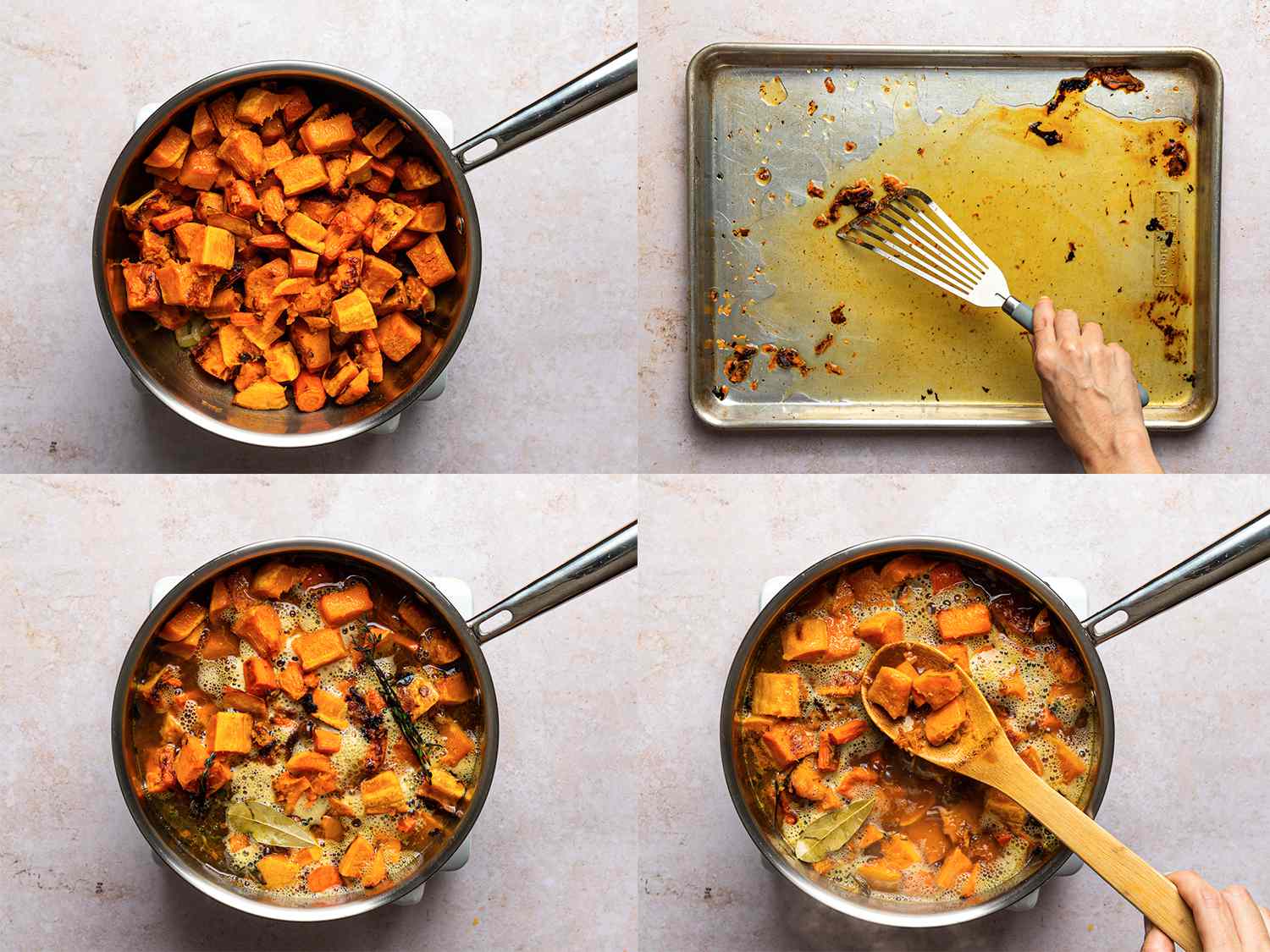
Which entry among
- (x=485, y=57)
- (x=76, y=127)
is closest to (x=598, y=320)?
(x=485, y=57)

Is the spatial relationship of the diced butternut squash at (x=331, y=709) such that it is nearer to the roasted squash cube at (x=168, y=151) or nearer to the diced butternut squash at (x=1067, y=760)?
the roasted squash cube at (x=168, y=151)

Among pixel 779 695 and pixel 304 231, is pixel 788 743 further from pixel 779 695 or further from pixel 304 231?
pixel 304 231

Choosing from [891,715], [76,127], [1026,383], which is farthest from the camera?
[1026,383]

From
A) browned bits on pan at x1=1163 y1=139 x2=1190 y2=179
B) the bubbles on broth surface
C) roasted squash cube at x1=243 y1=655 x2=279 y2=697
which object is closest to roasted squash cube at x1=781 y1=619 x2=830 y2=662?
the bubbles on broth surface

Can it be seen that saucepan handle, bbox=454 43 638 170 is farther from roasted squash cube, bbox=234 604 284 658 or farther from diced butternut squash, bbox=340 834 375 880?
diced butternut squash, bbox=340 834 375 880

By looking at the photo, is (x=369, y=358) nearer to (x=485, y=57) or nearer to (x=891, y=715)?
(x=485, y=57)

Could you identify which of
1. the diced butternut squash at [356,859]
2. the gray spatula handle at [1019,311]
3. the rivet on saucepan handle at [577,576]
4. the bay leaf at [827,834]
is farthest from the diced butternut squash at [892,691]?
the diced butternut squash at [356,859]

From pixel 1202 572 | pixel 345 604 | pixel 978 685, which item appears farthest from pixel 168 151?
pixel 1202 572
